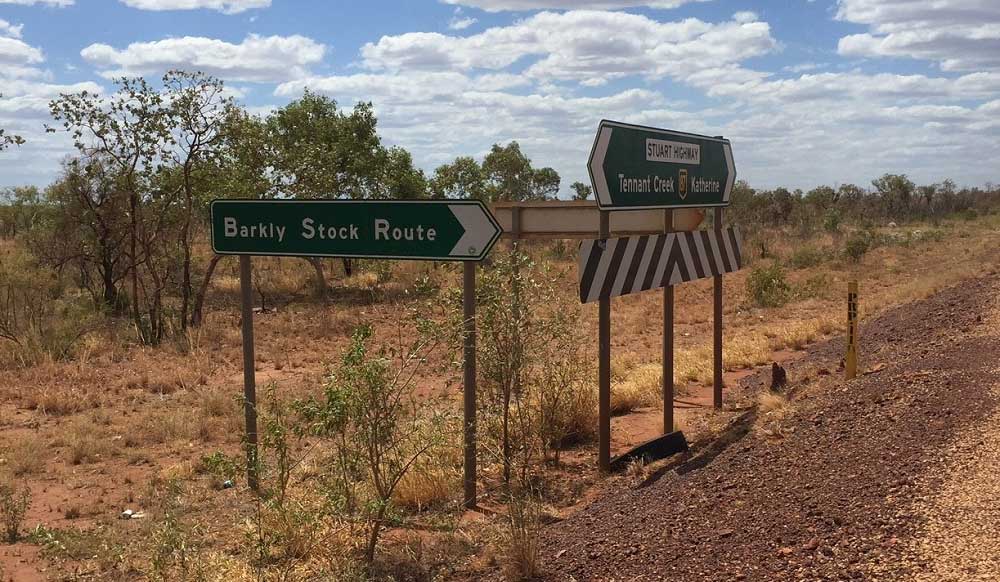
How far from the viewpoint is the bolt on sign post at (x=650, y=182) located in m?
5.57

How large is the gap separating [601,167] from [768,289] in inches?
514

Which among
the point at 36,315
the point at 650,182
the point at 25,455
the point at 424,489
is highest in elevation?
the point at 650,182

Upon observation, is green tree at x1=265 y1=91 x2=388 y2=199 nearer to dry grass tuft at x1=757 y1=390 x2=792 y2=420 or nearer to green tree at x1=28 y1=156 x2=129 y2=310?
green tree at x1=28 y1=156 x2=129 y2=310

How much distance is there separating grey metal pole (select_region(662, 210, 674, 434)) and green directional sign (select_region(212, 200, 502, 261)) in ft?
7.52

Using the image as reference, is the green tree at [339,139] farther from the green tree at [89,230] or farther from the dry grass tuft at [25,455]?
the dry grass tuft at [25,455]

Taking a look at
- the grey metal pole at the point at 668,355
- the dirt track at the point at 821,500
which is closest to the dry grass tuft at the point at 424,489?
the dirt track at the point at 821,500

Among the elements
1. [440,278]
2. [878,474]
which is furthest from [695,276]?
[440,278]

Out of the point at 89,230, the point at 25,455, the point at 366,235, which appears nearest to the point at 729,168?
the point at 366,235

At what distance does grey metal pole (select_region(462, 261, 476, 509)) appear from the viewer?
17.5 ft

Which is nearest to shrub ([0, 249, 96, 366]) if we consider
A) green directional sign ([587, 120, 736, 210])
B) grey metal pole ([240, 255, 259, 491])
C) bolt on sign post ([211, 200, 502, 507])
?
grey metal pole ([240, 255, 259, 491])

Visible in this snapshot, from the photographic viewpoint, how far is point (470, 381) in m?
5.41

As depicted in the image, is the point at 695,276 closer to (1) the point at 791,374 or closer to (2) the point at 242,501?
(1) the point at 791,374

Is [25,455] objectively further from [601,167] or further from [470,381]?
[601,167]

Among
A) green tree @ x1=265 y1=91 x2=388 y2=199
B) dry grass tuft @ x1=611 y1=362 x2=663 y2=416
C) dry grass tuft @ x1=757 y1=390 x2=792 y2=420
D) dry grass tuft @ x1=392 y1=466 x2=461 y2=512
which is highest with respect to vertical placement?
green tree @ x1=265 y1=91 x2=388 y2=199
